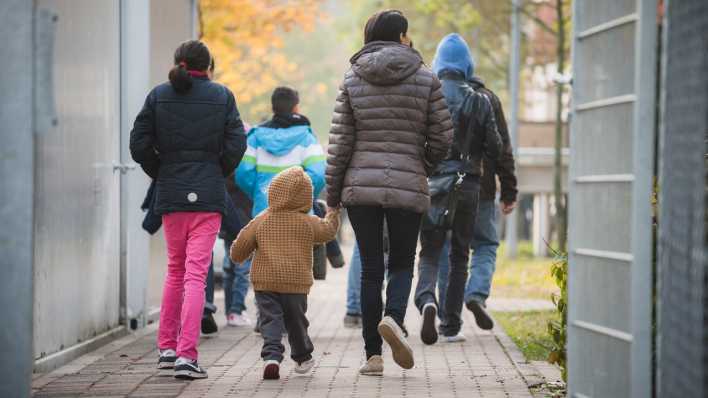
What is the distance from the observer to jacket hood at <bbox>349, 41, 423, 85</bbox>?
7777mm

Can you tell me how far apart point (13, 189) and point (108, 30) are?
467 cm

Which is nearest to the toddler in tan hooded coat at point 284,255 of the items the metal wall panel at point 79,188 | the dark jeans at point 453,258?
the metal wall panel at point 79,188

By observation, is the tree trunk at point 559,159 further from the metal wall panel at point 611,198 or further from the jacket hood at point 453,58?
the metal wall panel at point 611,198

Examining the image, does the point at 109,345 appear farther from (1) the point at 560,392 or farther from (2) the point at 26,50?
(2) the point at 26,50

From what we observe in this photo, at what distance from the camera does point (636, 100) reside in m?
5.05

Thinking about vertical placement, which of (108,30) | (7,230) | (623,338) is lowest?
(623,338)

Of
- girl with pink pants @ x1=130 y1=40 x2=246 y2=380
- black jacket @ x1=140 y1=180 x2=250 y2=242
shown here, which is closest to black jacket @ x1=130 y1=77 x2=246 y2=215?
girl with pink pants @ x1=130 y1=40 x2=246 y2=380

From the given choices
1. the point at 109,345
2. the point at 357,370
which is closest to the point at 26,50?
the point at 357,370

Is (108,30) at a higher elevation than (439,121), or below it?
higher

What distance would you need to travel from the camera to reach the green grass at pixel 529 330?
923 cm

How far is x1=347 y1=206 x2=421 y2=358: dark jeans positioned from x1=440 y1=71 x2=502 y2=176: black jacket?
168 cm

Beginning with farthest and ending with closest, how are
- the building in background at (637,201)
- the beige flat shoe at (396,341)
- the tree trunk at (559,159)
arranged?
the tree trunk at (559,159) → the beige flat shoe at (396,341) → the building in background at (637,201)

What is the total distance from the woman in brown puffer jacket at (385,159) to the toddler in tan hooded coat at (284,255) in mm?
180

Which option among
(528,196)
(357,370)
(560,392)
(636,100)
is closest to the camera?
(636,100)
